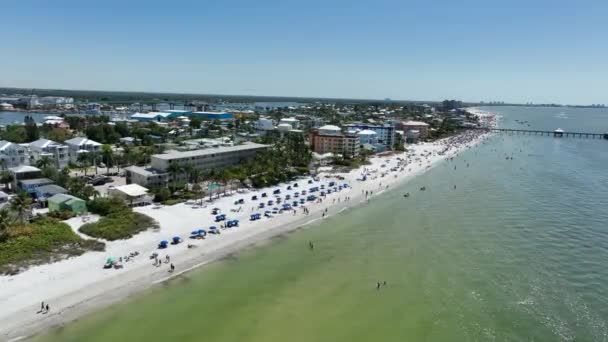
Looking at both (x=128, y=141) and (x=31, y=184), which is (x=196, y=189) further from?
(x=128, y=141)

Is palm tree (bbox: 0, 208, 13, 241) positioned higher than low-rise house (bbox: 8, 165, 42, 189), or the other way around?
low-rise house (bbox: 8, 165, 42, 189)

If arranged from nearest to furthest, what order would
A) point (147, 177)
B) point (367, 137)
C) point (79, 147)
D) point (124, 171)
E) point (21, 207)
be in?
point (21, 207), point (147, 177), point (124, 171), point (79, 147), point (367, 137)

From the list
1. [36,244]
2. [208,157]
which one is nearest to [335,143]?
[208,157]

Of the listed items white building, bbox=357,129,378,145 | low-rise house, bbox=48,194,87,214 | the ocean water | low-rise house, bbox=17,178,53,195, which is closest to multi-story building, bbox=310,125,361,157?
white building, bbox=357,129,378,145

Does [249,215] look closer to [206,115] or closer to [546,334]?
[546,334]

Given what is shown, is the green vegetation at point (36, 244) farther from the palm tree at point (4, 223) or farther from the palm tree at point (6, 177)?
the palm tree at point (6, 177)

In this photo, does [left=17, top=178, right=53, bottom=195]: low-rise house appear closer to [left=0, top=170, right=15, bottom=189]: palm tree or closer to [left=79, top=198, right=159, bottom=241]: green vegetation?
[left=0, top=170, right=15, bottom=189]: palm tree

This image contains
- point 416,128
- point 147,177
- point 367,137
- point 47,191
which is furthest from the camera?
point 416,128
